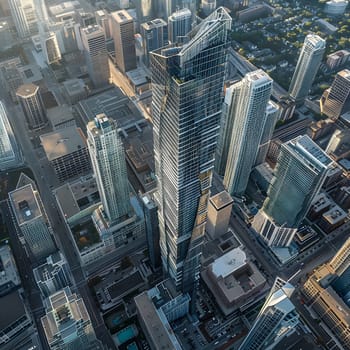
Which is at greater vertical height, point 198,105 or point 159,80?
point 159,80

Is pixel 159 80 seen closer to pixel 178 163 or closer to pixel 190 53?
pixel 190 53

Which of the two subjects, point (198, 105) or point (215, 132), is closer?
point (198, 105)

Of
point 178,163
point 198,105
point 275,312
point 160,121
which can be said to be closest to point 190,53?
point 198,105

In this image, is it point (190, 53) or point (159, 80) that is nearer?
point (190, 53)

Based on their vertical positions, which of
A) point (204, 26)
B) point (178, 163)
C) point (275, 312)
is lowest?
point (275, 312)

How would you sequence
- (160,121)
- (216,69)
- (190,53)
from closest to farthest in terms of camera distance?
(190,53), (216,69), (160,121)

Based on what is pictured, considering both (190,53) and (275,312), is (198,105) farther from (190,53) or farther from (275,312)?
(275,312)

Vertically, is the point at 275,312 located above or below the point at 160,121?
below

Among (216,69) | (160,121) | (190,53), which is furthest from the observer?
(160,121)

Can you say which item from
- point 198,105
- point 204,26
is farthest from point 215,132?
point 204,26
